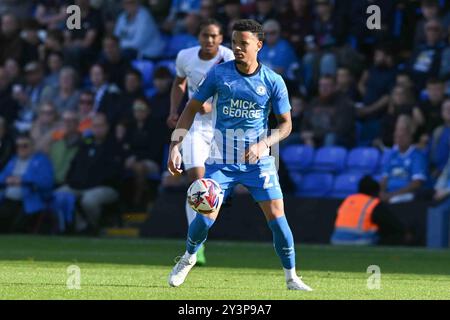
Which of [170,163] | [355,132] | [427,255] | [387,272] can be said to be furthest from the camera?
[355,132]

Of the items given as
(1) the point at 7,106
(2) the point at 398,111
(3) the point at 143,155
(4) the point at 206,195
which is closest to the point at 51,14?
(1) the point at 7,106

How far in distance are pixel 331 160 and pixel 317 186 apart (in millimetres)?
A: 503

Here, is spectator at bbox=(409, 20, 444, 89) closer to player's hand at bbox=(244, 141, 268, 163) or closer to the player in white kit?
the player in white kit

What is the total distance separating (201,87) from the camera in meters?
11.1

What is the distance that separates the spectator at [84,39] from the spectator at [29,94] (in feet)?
2.44

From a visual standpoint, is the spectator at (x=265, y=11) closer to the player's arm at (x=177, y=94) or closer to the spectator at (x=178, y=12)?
the spectator at (x=178, y=12)

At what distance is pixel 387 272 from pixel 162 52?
11.4m

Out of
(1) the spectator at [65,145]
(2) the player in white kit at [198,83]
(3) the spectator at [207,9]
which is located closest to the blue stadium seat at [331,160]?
(3) the spectator at [207,9]

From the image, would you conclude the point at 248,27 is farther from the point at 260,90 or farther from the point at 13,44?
the point at 13,44

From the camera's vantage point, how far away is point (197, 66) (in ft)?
46.6

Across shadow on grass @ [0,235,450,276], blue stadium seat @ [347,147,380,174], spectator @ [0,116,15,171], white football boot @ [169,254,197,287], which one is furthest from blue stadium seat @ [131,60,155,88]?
white football boot @ [169,254,197,287]
